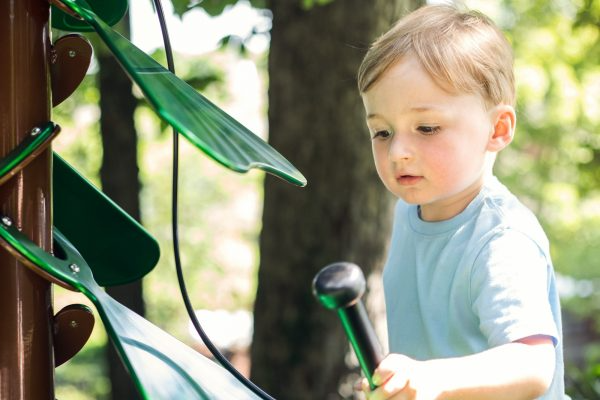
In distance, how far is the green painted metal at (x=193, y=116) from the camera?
0.68 metres

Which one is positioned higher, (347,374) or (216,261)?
(347,374)

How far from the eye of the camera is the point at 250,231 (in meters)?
14.4

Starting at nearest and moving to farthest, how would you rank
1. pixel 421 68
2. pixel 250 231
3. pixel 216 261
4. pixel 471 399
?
pixel 471 399 < pixel 421 68 < pixel 216 261 < pixel 250 231

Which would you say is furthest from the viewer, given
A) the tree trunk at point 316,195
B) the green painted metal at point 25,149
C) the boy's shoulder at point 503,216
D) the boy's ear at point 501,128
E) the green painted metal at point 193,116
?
the tree trunk at point 316,195

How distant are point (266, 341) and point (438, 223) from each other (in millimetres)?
2426

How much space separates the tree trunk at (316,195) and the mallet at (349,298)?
112 inches

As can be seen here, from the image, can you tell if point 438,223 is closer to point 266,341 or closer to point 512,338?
point 512,338

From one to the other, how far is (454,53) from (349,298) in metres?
0.68

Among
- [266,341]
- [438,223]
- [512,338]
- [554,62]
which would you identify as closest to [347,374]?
[266,341]

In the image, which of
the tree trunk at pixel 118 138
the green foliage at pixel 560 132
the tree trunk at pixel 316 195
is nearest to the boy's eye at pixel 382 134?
the tree trunk at pixel 316 195

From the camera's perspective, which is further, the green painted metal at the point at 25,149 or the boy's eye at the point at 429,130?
the boy's eye at the point at 429,130

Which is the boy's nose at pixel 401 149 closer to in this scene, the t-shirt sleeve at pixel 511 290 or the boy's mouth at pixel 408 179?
the boy's mouth at pixel 408 179

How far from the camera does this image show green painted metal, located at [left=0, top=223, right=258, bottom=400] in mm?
754

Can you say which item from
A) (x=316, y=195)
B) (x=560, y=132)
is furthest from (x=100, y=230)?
(x=560, y=132)
